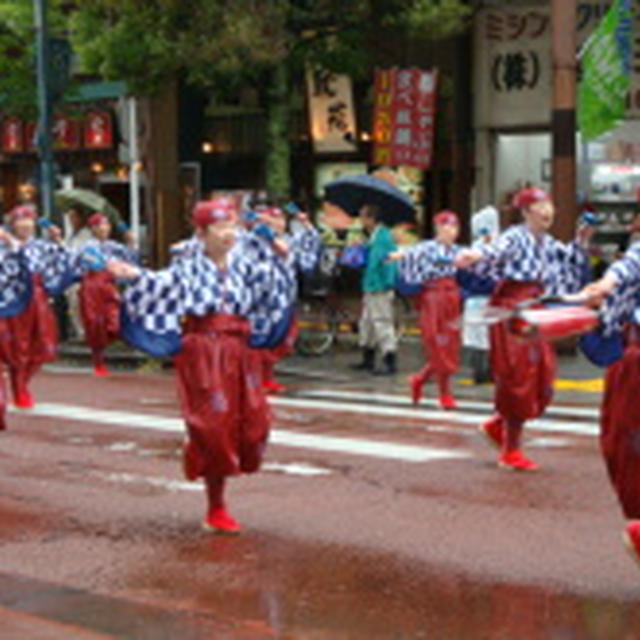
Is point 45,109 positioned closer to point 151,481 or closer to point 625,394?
point 151,481

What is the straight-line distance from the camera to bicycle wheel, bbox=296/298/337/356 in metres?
19.6

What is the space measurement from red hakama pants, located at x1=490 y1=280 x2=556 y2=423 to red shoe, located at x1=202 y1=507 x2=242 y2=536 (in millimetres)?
2591

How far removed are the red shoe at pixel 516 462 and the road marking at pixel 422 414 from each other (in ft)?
6.45

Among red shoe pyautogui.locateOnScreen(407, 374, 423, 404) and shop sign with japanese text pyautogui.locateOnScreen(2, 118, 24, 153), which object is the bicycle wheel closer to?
red shoe pyautogui.locateOnScreen(407, 374, 423, 404)

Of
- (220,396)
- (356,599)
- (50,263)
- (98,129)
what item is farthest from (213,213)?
(98,129)

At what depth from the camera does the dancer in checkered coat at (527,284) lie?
995cm

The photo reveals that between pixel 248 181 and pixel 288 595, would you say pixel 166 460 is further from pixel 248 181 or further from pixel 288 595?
pixel 248 181

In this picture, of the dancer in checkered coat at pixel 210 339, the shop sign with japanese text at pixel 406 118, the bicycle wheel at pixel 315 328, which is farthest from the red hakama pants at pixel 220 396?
the shop sign with japanese text at pixel 406 118

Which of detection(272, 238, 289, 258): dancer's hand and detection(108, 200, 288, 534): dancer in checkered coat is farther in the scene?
detection(272, 238, 289, 258): dancer's hand

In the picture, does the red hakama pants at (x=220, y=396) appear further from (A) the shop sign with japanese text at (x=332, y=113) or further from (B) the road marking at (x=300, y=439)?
(A) the shop sign with japanese text at (x=332, y=113)

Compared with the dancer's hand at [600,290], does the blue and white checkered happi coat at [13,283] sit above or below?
below

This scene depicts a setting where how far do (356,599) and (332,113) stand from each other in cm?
1935

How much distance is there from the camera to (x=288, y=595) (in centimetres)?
689

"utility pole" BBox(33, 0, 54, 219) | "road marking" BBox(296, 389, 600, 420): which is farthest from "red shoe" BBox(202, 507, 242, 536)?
"utility pole" BBox(33, 0, 54, 219)
